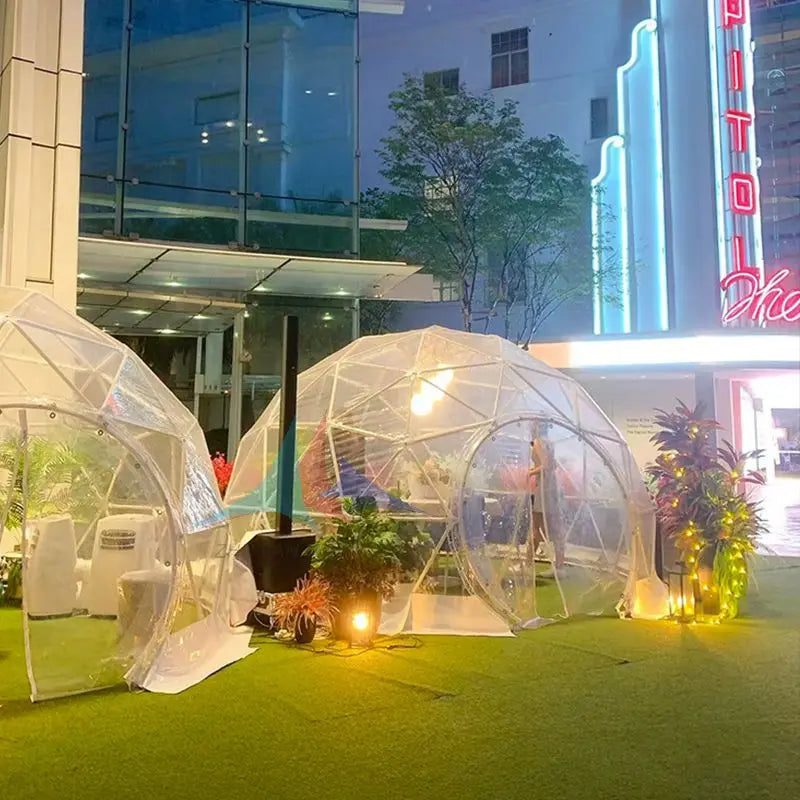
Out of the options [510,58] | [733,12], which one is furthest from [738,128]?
[510,58]

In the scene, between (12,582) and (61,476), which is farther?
(12,582)

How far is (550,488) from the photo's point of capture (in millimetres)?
7754

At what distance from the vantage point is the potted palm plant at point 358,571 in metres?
6.29

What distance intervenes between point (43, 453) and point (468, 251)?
11.0 metres

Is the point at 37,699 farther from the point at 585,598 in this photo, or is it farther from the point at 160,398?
the point at 585,598

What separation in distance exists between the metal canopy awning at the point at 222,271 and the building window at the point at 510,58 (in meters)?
9.18

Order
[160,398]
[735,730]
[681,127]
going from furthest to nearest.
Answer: [681,127] → [160,398] → [735,730]

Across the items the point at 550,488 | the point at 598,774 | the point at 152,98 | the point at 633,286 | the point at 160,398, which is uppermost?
the point at 152,98

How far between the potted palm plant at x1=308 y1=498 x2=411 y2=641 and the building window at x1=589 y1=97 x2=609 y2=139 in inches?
602

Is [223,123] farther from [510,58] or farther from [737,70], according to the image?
[737,70]

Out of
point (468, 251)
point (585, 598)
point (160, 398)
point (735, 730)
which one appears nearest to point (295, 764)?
point (735, 730)

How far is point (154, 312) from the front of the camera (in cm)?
1308

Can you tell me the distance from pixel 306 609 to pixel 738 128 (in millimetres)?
13317

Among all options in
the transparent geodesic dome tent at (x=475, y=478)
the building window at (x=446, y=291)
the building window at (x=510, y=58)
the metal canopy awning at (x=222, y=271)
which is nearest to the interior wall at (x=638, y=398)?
the building window at (x=446, y=291)
